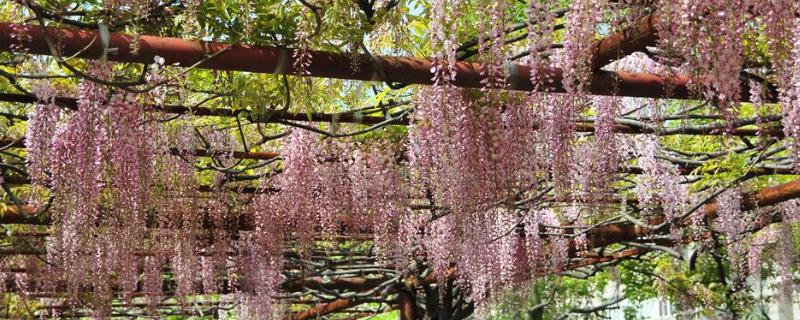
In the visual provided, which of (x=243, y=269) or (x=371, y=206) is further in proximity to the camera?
(x=243, y=269)

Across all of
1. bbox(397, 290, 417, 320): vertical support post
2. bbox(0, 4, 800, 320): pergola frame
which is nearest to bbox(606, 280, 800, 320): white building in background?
bbox(397, 290, 417, 320): vertical support post

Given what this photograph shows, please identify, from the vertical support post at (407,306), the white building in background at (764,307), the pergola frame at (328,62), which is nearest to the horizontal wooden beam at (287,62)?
the pergola frame at (328,62)

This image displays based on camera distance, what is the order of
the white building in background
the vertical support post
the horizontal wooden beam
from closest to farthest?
the horizontal wooden beam < the vertical support post < the white building in background

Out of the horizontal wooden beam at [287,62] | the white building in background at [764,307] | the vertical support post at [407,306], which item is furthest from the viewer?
the white building in background at [764,307]

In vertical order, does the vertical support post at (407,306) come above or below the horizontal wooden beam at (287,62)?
below

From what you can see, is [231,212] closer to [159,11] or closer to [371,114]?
[371,114]

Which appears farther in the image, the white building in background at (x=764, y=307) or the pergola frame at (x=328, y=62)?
the white building in background at (x=764, y=307)

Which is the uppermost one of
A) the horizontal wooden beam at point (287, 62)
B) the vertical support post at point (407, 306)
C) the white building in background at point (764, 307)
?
the horizontal wooden beam at point (287, 62)

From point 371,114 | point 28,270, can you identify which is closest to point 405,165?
point 371,114

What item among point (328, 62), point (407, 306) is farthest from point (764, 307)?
point (328, 62)

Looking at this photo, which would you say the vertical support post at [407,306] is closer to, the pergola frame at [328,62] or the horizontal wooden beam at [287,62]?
the pergola frame at [328,62]

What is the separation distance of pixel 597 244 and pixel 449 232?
1337 mm

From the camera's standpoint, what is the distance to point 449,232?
8.55 m

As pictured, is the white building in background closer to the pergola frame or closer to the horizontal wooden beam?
the pergola frame
